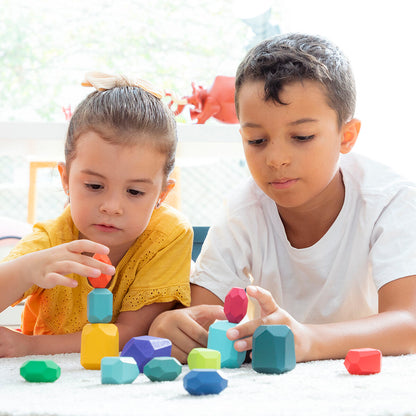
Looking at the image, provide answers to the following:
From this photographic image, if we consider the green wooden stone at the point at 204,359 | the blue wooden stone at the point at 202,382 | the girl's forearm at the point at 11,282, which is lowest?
the blue wooden stone at the point at 202,382

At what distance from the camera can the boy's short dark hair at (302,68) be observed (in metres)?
1.01

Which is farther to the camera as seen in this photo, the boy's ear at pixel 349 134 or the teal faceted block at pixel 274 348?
the boy's ear at pixel 349 134

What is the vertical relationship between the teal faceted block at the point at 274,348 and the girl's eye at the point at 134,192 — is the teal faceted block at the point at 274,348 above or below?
below

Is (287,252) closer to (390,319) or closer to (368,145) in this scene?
(390,319)

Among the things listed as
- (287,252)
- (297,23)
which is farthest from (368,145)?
(287,252)

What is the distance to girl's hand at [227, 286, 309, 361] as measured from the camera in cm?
78

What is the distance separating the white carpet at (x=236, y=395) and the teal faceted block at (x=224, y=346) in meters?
0.03

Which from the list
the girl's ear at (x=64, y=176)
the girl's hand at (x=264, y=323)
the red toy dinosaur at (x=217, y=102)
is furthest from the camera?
the red toy dinosaur at (x=217, y=102)

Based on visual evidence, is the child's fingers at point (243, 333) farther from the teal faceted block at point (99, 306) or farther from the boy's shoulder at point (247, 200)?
the boy's shoulder at point (247, 200)

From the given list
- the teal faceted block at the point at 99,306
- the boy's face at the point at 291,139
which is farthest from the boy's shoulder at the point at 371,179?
the teal faceted block at the point at 99,306

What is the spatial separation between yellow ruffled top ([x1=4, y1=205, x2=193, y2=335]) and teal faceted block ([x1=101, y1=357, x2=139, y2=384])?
→ 36cm

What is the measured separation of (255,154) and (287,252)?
0.80 feet

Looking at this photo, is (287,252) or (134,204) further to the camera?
(287,252)

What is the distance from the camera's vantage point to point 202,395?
0.62m
